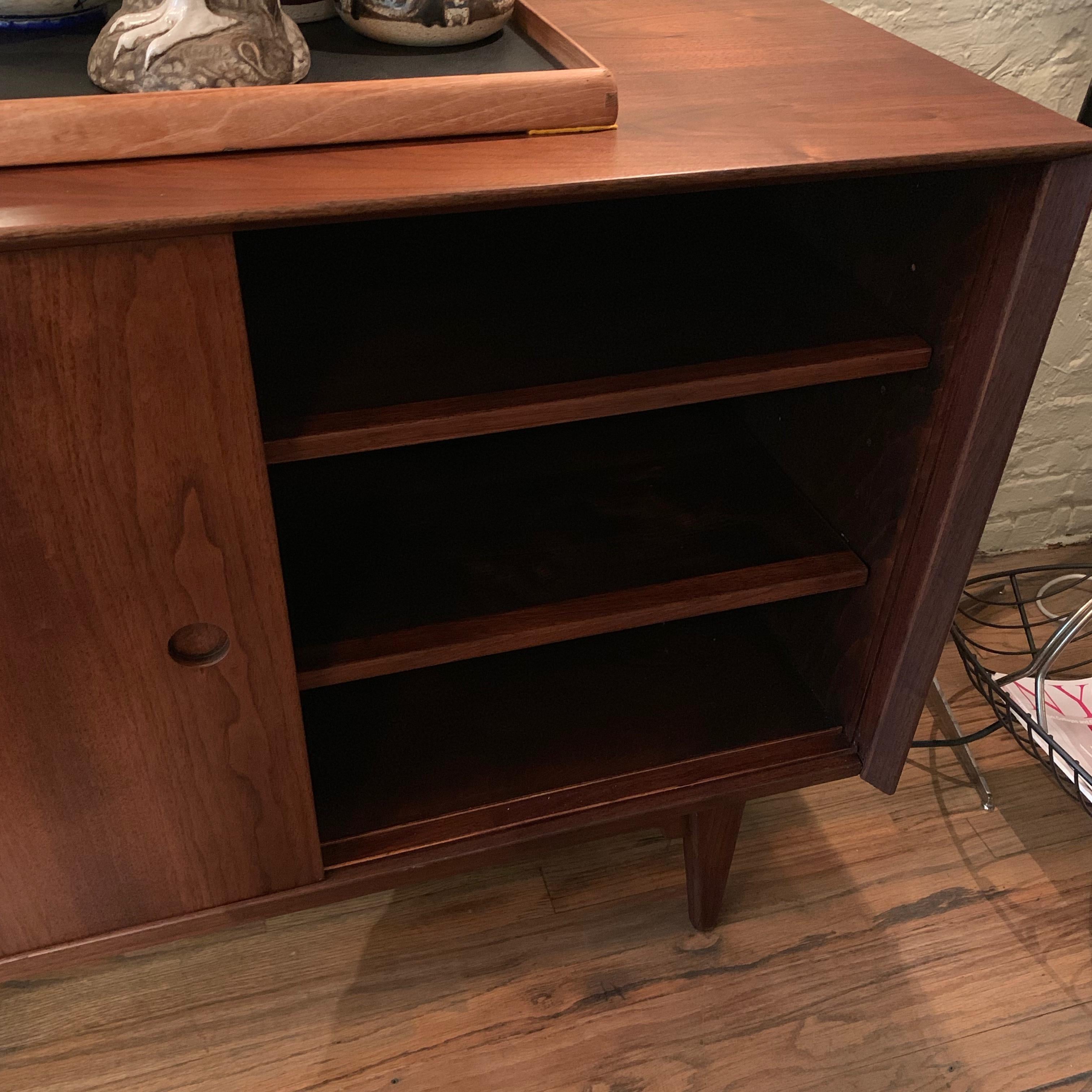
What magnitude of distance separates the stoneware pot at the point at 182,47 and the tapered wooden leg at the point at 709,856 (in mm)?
697

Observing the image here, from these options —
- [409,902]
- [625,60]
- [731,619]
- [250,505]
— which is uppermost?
[625,60]

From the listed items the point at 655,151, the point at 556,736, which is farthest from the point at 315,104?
the point at 556,736

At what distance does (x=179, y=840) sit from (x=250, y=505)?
11.3 inches

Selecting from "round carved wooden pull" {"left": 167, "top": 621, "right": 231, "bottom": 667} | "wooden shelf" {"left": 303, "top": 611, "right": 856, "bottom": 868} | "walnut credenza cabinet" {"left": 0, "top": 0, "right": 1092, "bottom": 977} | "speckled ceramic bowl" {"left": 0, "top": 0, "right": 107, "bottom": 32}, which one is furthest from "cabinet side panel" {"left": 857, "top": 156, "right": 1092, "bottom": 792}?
"speckled ceramic bowl" {"left": 0, "top": 0, "right": 107, "bottom": 32}

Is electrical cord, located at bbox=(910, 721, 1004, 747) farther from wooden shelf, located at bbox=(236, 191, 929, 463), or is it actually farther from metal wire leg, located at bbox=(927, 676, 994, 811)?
wooden shelf, located at bbox=(236, 191, 929, 463)

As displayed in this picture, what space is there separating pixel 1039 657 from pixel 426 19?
0.90m

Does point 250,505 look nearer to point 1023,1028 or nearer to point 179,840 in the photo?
point 179,840

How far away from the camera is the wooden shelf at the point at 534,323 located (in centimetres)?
66

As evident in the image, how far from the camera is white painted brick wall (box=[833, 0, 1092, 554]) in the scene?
3.64 feet

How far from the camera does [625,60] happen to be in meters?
0.77

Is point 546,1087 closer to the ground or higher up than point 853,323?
closer to the ground

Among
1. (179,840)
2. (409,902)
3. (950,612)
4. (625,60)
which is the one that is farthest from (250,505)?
(409,902)

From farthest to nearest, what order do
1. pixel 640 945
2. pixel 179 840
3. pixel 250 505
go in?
pixel 640 945, pixel 179 840, pixel 250 505

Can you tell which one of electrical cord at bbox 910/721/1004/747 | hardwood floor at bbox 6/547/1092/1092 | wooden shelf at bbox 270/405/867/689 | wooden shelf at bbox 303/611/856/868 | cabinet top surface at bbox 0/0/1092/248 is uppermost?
cabinet top surface at bbox 0/0/1092/248
